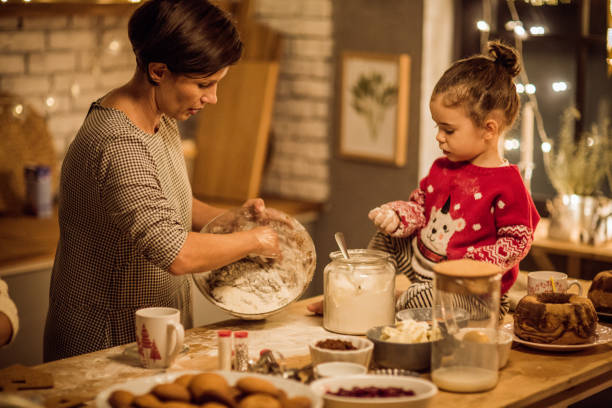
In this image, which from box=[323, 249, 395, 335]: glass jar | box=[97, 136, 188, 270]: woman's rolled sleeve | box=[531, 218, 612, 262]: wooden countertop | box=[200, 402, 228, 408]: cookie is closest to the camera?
box=[200, 402, 228, 408]: cookie

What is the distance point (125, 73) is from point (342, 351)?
292cm

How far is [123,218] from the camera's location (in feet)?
6.20

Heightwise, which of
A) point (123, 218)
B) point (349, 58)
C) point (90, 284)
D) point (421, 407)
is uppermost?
point (349, 58)

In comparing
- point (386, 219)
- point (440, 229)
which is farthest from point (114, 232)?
point (440, 229)

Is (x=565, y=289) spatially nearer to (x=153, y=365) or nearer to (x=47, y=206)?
(x=153, y=365)

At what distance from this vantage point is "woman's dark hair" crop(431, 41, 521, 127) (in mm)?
2043

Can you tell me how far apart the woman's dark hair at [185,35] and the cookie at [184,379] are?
75cm

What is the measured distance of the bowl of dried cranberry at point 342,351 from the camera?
1.70 meters

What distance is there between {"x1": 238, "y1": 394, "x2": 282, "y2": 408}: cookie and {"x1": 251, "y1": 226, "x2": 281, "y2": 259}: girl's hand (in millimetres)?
573

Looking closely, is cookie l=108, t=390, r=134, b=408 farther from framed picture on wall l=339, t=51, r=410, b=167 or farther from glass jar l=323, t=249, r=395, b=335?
framed picture on wall l=339, t=51, r=410, b=167

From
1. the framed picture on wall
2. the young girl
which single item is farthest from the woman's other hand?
the framed picture on wall

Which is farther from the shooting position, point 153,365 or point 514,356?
point 514,356

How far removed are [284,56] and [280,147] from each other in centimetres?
48

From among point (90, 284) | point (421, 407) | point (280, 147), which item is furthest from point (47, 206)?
point (421, 407)
